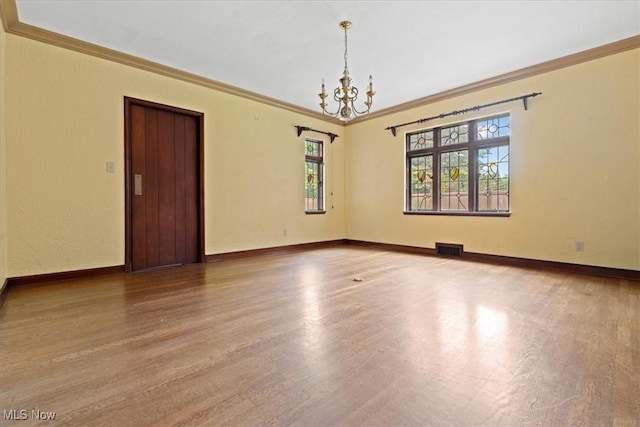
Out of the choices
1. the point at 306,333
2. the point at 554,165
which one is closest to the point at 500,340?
the point at 306,333

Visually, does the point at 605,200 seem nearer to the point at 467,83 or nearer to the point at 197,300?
the point at 467,83

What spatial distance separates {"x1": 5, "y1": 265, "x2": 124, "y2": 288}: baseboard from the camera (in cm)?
308

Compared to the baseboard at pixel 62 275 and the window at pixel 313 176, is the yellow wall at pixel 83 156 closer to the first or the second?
the baseboard at pixel 62 275

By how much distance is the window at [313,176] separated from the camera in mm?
5949

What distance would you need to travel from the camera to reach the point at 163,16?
290cm

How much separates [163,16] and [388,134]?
4056 millimetres

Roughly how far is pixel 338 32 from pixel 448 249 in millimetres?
3624

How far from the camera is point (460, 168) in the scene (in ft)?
16.1

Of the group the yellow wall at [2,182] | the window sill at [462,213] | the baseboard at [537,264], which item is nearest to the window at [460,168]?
the window sill at [462,213]

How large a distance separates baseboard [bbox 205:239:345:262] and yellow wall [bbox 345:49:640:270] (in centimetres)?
214

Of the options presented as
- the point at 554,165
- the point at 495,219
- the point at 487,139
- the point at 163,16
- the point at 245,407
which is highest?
the point at 163,16

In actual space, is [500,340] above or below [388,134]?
below

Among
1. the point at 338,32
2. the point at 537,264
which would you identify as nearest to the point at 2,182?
the point at 338,32

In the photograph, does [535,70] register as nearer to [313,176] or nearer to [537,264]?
[537,264]
